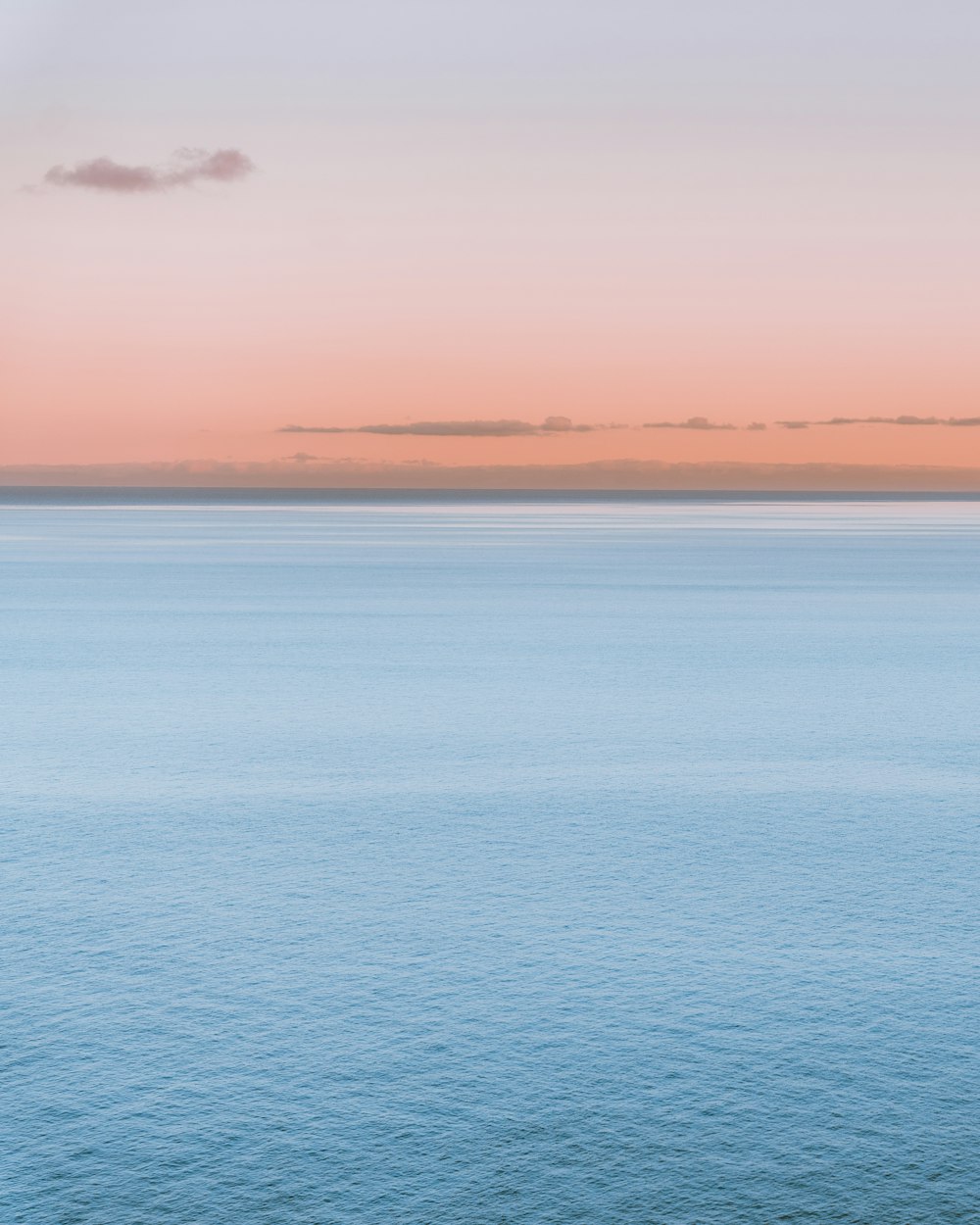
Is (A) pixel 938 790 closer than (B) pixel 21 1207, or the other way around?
(B) pixel 21 1207

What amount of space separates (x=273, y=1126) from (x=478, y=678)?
2799 centimetres

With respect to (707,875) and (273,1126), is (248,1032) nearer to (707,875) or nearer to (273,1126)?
(273,1126)

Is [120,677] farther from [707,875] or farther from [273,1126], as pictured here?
[273,1126]

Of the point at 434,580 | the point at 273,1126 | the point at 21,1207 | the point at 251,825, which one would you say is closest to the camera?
the point at 21,1207

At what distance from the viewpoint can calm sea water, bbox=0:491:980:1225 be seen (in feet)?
39.0

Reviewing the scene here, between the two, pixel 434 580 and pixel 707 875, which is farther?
pixel 434 580

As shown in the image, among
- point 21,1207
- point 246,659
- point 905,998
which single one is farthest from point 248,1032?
point 246,659

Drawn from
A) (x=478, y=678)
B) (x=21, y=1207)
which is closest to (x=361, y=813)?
(x=21, y=1207)

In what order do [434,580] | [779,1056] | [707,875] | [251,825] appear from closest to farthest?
[779,1056]
[707,875]
[251,825]
[434,580]

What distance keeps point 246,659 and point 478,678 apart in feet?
27.6

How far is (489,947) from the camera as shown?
1717 cm

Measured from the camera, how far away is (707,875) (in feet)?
66.2

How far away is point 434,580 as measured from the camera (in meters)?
82.2

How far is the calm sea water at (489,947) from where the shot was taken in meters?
11.9
